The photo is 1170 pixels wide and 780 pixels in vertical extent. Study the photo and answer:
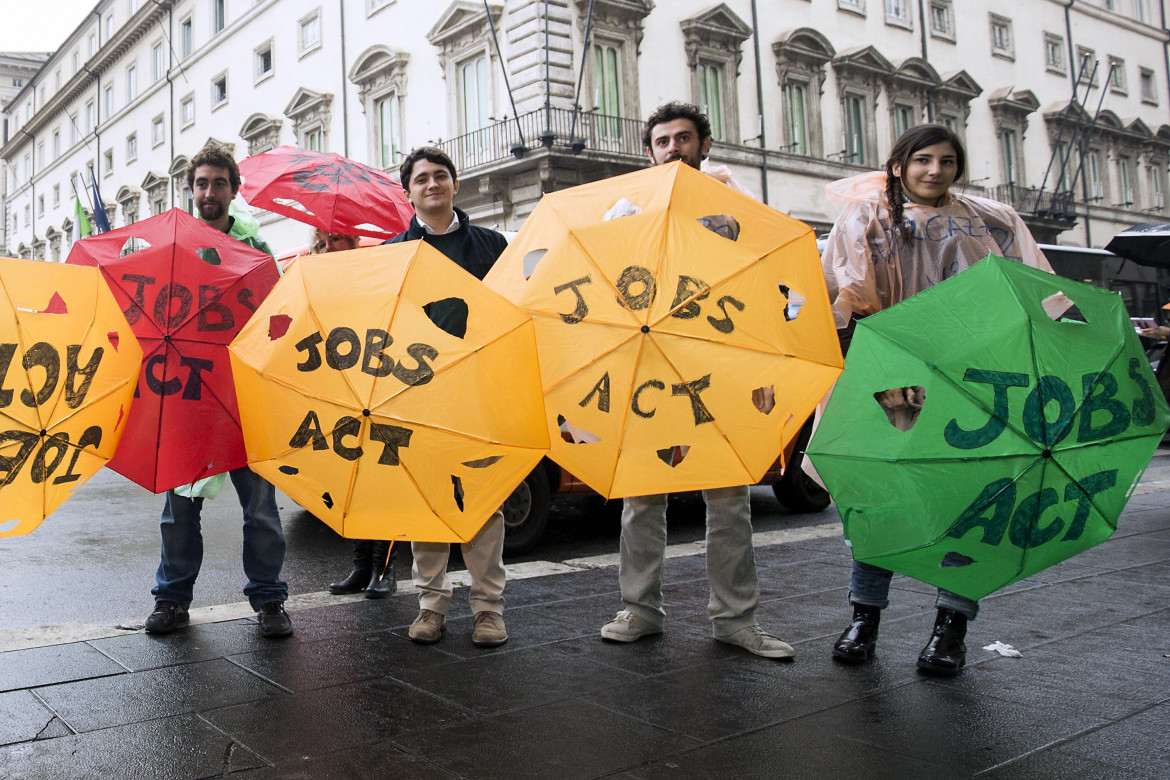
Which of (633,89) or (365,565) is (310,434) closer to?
(365,565)

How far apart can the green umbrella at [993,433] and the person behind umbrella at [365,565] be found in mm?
→ 2773

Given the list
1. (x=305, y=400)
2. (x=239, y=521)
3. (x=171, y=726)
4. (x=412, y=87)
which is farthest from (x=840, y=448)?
(x=412, y=87)

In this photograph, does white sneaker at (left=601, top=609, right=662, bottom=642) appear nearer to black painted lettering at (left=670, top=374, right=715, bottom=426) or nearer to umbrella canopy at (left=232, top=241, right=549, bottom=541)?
umbrella canopy at (left=232, top=241, right=549, bottom=541)

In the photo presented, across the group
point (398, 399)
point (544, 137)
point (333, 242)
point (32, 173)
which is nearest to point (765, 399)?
point (398, 399)

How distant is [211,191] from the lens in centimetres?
443

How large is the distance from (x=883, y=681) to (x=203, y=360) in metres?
2.68

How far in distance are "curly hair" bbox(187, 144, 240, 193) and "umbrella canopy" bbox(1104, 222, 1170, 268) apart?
667cm

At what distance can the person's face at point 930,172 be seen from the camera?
3803mm

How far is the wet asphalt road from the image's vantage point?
17.6 ft

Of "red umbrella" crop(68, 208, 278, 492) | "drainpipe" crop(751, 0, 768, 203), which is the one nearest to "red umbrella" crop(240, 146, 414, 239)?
"red umbrella" crop(68, 208, 278, 492)

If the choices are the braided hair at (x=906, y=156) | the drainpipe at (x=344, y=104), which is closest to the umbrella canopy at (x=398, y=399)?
the braided hair at (x=906, y=156)

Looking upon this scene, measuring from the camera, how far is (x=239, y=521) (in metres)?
8.29

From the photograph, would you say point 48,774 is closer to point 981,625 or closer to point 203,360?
point 203,360

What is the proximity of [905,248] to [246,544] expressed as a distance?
120 inches
